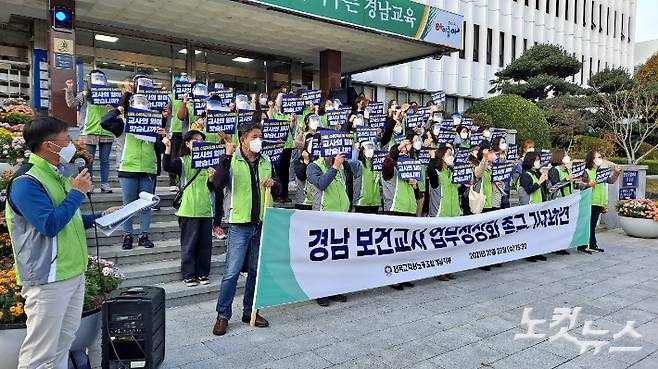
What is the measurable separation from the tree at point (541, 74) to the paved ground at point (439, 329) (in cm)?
1799

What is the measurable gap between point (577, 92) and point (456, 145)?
1696cm

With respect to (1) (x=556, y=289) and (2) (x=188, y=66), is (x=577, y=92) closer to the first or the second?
(2) (x=188, y=66)

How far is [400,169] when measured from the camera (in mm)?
6941

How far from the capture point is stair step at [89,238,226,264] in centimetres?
602

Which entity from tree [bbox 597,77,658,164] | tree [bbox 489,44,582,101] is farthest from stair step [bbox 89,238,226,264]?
tree [bbox 597,77,658,164]

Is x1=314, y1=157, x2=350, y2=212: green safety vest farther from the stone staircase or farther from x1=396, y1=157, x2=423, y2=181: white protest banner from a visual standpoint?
the stone staircase

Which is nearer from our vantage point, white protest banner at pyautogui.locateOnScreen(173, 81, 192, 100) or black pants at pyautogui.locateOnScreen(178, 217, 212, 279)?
black pants at pyautogui.locateOnScreen(178, 217, 212, 279)

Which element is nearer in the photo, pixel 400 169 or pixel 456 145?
pixel 400 169

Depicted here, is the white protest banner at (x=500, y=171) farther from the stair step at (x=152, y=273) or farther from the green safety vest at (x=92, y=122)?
the green safety vest at (x=92, y=122)

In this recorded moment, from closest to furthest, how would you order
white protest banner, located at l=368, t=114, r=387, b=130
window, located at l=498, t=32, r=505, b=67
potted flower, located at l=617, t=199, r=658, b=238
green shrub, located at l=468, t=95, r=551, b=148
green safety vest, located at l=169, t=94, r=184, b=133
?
green safety vest, located at l=169, t=94, r=184, b=133, white protest banner, located at l=368, t=114, r=387, b=130, potted flower, located at l=617, t=199, r=658, b=238, green shrub, located at l=468, t=95, r=551, b=148, window, located at l=498, t=32, r=505, b=67

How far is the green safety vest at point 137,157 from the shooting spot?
21.1 feet

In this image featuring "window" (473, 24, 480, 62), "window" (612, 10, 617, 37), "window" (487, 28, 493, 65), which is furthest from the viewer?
"window" (612, 10, 617, 37)

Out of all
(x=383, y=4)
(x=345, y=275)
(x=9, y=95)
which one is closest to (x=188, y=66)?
(x=9, y=95)

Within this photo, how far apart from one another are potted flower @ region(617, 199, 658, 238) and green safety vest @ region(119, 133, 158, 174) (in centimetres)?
1053
